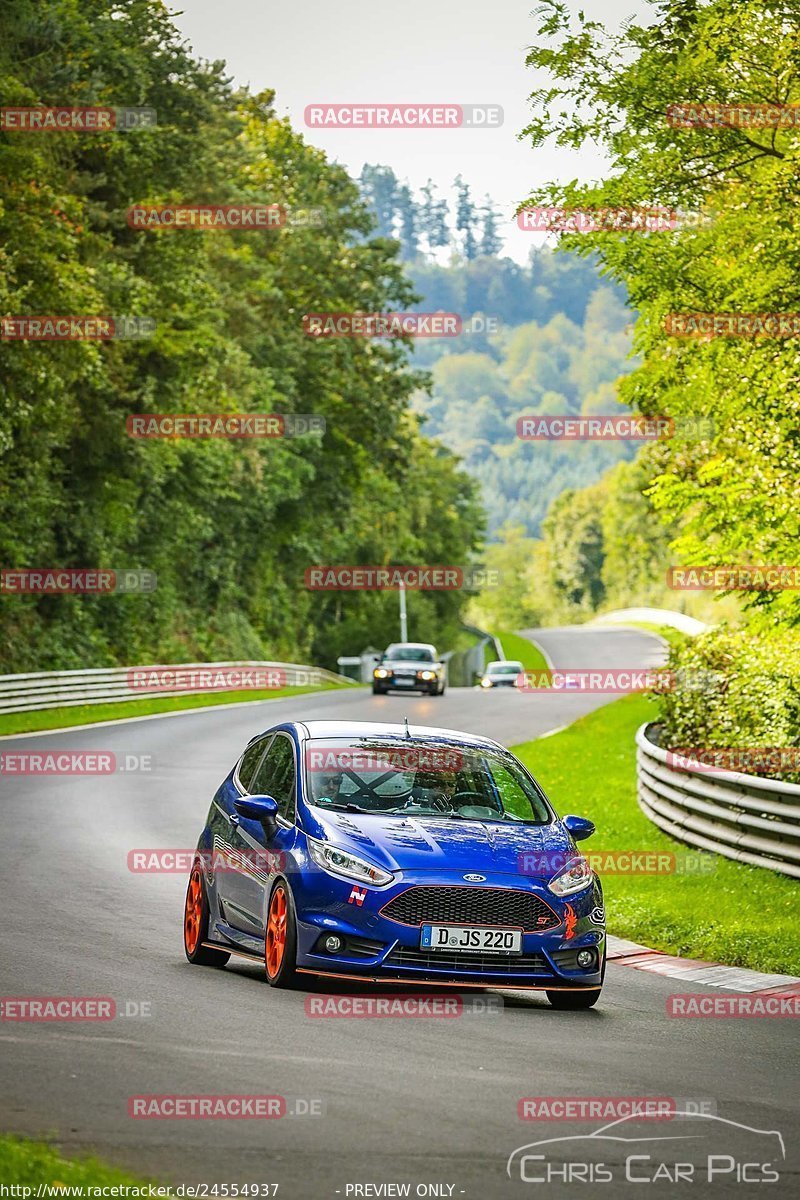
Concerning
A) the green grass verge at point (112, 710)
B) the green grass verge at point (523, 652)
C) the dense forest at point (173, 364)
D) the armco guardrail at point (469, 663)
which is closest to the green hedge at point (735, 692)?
the dense forest at point (173, 364)

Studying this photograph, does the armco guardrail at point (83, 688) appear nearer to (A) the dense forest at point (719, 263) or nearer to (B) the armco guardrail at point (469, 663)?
(A) the dense forest at point (719, 263)

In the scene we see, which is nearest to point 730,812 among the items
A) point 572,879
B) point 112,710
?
point 572,879

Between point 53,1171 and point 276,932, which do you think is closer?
point 53,1171

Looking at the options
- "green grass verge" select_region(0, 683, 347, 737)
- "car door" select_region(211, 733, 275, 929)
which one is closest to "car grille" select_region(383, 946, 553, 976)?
"car door" select_region(211, 733, 275, 929)

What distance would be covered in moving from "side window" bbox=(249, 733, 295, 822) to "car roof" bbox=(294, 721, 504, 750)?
6.5 inches

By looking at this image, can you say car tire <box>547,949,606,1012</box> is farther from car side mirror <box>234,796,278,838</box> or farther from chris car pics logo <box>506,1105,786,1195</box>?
chris car pics logo <box>506,1105,786,1195</box>

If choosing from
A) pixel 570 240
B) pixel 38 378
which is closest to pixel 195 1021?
pixel 570 240

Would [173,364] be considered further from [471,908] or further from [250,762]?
[471,908]

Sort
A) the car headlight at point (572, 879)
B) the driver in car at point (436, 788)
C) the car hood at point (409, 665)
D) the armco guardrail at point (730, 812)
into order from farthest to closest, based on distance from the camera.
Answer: the car hood at point (409, 665)
the armco guardrail at point (730, 812)
the driver in car at point (436, 788)
the car headlight at point (572, 879)

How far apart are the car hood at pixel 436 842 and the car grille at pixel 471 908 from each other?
0.14m

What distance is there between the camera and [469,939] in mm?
9633

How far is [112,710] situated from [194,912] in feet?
104

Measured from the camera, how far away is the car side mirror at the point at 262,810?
10289 mm

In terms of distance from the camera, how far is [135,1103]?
6523mm
